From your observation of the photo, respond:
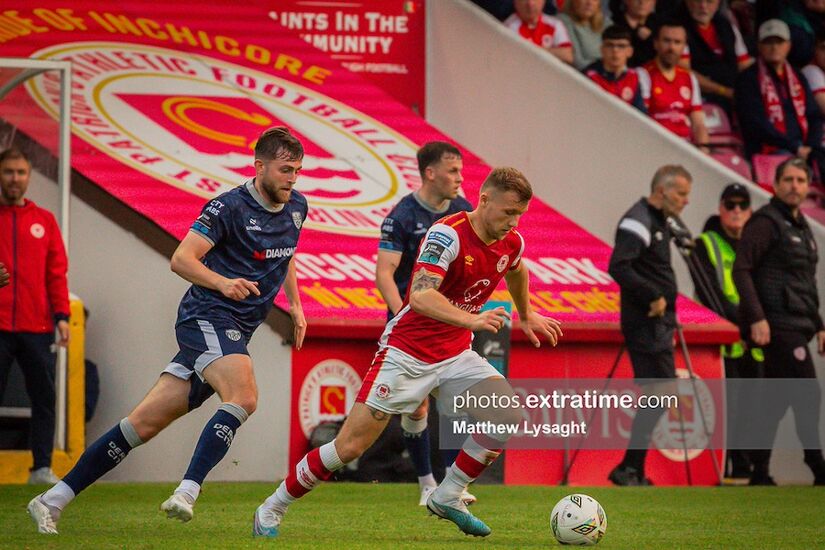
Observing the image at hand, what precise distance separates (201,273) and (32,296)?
3748mm

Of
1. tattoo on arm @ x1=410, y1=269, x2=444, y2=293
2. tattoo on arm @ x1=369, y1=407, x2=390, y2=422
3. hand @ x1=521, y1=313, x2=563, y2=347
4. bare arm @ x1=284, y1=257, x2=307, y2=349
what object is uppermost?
tattoo on arm @ x1=410, y1=269, x2=444, y2=293

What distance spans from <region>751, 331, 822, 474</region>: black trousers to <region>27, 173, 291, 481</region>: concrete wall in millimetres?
3793

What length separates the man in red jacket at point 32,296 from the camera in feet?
34.3

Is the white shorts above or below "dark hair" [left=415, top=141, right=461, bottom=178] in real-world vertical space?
below

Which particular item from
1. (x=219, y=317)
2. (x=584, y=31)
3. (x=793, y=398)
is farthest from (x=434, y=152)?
(x=584, y=31)

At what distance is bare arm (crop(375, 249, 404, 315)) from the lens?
9305mm

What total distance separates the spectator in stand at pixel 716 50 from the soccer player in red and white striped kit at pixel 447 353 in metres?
9.18

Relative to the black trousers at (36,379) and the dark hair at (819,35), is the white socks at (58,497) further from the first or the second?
the dark hair at (819,35)

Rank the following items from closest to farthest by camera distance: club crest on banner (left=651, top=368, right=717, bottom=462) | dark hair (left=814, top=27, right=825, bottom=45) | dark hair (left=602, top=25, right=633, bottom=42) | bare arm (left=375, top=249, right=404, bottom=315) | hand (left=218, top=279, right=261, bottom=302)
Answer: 1. hand (left=218, top=279, right=261, bottom=302)
2. bare arm (left=375, top=249, right=404, bottom=315)
3. club crest on banner (left=651, top=368, right=717, bottom=462)
4. dark hair (left=602, top=25, right=633, bottom=42)
5. dark hair (left=814, top=27, right=825, bottom=45)

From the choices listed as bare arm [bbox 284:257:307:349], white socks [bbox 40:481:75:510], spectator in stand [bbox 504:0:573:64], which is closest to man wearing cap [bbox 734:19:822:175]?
spectator in stand [bbox 504:0:573:64]

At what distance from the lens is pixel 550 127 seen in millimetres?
15102

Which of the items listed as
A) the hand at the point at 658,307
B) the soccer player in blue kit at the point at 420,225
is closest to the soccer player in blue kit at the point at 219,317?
the soccer player in blue kit at the point at 420,225

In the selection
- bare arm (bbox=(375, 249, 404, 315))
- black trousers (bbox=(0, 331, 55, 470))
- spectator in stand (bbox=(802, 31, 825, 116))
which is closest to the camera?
bare arm (bbox=(375, 249, 404, 315))

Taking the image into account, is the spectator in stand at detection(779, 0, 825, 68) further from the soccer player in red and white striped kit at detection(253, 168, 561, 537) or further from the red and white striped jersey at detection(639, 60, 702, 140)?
the soccer player in red and white striped kit at detection(253, 168, 561, 537)
